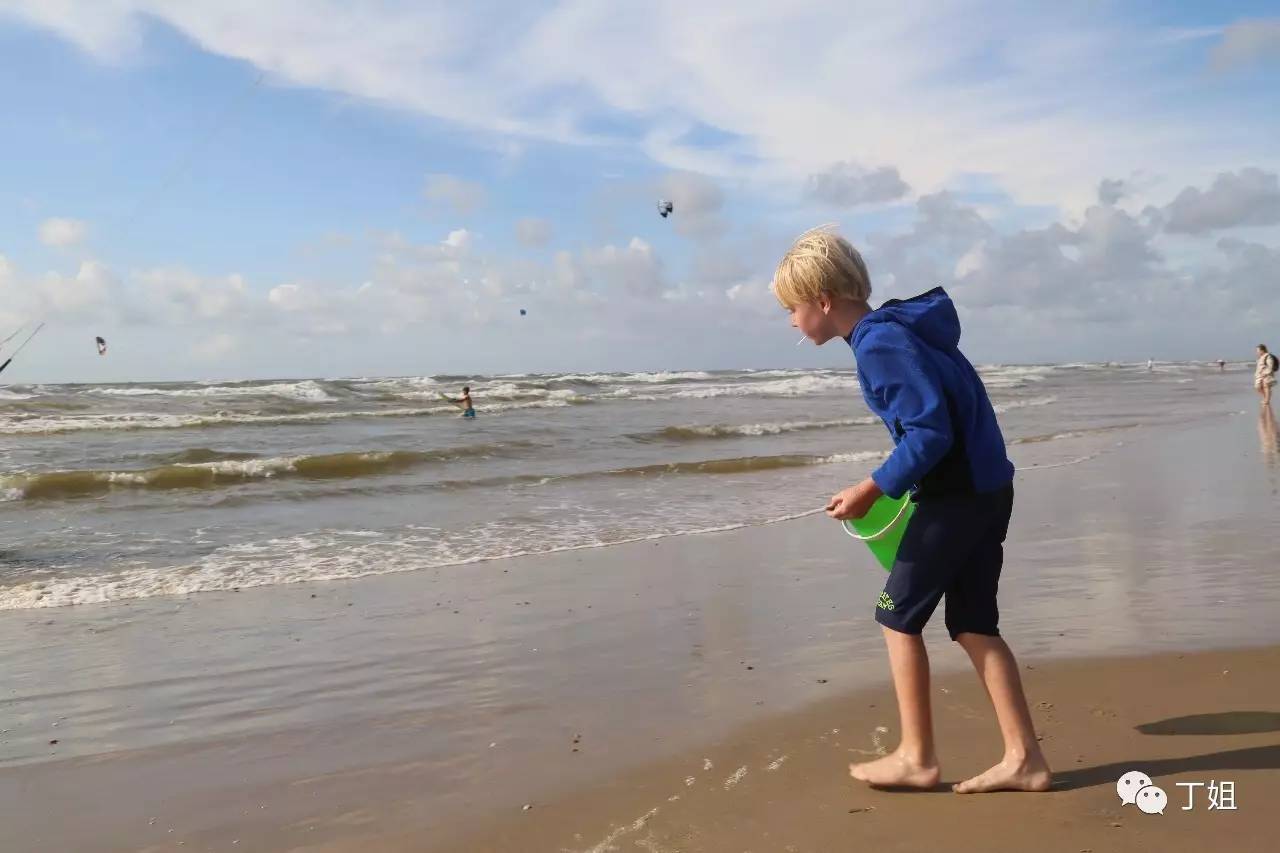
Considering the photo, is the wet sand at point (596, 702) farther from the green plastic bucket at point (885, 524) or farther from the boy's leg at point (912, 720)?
the green plastic bucket at point (885, 524)

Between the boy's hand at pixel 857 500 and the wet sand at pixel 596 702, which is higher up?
the boy's hand at pixel 857 500

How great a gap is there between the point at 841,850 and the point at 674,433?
18.3m

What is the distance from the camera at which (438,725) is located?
3752 millimetres

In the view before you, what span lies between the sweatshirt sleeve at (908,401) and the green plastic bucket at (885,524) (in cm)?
25

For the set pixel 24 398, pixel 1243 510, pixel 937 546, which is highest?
pixel 24 398

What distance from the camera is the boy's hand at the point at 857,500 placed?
2.55m

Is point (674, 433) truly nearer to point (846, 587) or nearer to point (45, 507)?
point (45, 507)

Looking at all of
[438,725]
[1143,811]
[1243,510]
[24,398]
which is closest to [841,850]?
[1143,811]

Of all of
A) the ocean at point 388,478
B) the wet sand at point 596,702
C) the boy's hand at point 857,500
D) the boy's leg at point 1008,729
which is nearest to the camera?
the boy's hand at point 857,500

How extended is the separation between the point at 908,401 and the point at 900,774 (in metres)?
1.10

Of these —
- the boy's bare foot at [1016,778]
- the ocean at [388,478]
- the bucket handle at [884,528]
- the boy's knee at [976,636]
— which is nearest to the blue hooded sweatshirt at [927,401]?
the bucket handle at [884,528]

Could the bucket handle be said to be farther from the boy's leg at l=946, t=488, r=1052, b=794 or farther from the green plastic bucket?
the boy's leg at l=946, t=488, r=1052, b=794

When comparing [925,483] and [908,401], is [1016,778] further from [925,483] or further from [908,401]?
[908,401]

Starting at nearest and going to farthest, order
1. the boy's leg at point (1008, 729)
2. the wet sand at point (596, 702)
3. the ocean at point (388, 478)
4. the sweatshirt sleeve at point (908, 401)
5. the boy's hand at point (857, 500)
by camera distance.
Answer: the sweatshirt sleeve at point (908, 401) → the boy's hand at point (857, 500) → the boy's leg at point (1008, 729) → the wet sand at point (596, 702) → the ocean at point (388, 478)
